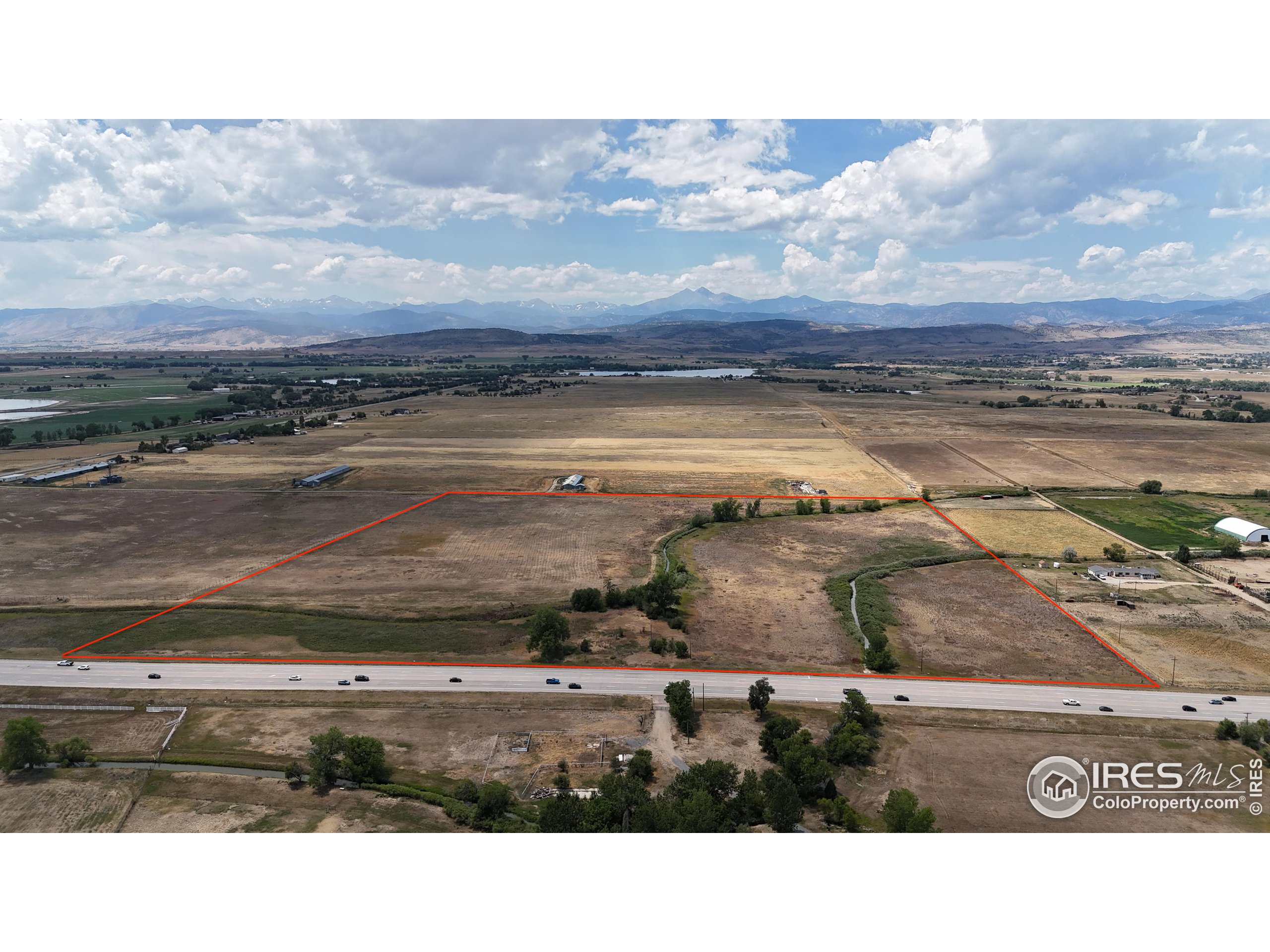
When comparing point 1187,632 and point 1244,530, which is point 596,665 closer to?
point 1187,632

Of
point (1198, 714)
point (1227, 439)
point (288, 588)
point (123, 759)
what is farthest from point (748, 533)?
point (1227, 439)

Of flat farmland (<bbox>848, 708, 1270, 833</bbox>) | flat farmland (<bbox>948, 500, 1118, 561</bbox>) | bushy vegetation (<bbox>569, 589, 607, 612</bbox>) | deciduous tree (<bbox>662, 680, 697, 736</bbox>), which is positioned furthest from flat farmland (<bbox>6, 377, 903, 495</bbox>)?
flat farmland (<bbox>848, 708, 1270, 833</bbox>)

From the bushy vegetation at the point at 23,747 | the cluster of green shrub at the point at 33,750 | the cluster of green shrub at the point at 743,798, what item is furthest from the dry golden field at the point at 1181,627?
the bushy vegetation at the point at 23,747

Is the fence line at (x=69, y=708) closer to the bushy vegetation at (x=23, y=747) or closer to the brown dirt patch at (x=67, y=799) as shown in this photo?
the bushy vegetation at (x=23, y=747)

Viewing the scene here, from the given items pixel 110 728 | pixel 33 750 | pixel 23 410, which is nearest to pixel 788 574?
pixel 110 728

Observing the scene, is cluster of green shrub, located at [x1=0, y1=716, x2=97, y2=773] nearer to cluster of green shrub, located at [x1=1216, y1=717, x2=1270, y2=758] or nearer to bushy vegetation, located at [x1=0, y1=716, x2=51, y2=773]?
bushy vegetation, located at [x1=0, y1=716, x2=51, y2=773]

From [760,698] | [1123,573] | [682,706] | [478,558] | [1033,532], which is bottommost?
[760,698]
